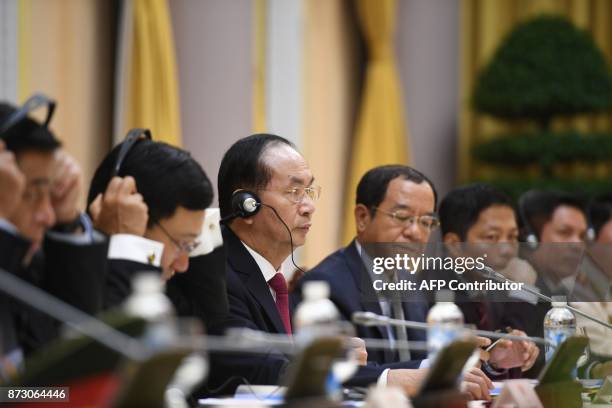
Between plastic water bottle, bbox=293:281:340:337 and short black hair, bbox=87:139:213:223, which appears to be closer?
plastic water bottle, bbox=293:281:340:337

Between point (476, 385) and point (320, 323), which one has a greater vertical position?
point (320, 323)

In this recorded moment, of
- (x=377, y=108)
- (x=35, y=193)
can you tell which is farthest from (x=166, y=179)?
(x=377, y=108)

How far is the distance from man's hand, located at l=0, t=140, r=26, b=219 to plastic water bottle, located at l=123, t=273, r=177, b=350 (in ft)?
1.53

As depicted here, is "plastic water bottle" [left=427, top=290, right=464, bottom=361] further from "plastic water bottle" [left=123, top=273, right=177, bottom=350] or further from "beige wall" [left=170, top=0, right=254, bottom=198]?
"beige wall" [left=170, top=0, right=254, bottom=198]

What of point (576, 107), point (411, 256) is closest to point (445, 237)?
point (411, 256)

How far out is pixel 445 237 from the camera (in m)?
4.70

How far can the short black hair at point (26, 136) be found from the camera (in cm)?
211

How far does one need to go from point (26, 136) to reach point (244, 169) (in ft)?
4.56

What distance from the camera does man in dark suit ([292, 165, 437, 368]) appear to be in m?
3.72

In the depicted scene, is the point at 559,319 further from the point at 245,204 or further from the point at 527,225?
the point at 527,225

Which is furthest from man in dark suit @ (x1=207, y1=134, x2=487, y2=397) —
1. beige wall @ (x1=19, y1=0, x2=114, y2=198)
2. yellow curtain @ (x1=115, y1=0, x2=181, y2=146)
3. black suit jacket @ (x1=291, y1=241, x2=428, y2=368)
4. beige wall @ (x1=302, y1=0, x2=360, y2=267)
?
beige wall @ (x1=302, y1=0, x2=360, y2=267)

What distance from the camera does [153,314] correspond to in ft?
5.43

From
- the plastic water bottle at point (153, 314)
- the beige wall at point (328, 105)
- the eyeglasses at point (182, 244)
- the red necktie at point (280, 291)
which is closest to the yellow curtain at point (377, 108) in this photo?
the beige wall at point (328, 105)

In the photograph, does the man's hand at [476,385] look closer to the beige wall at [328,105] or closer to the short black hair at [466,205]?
the short black hair at [466,205]
